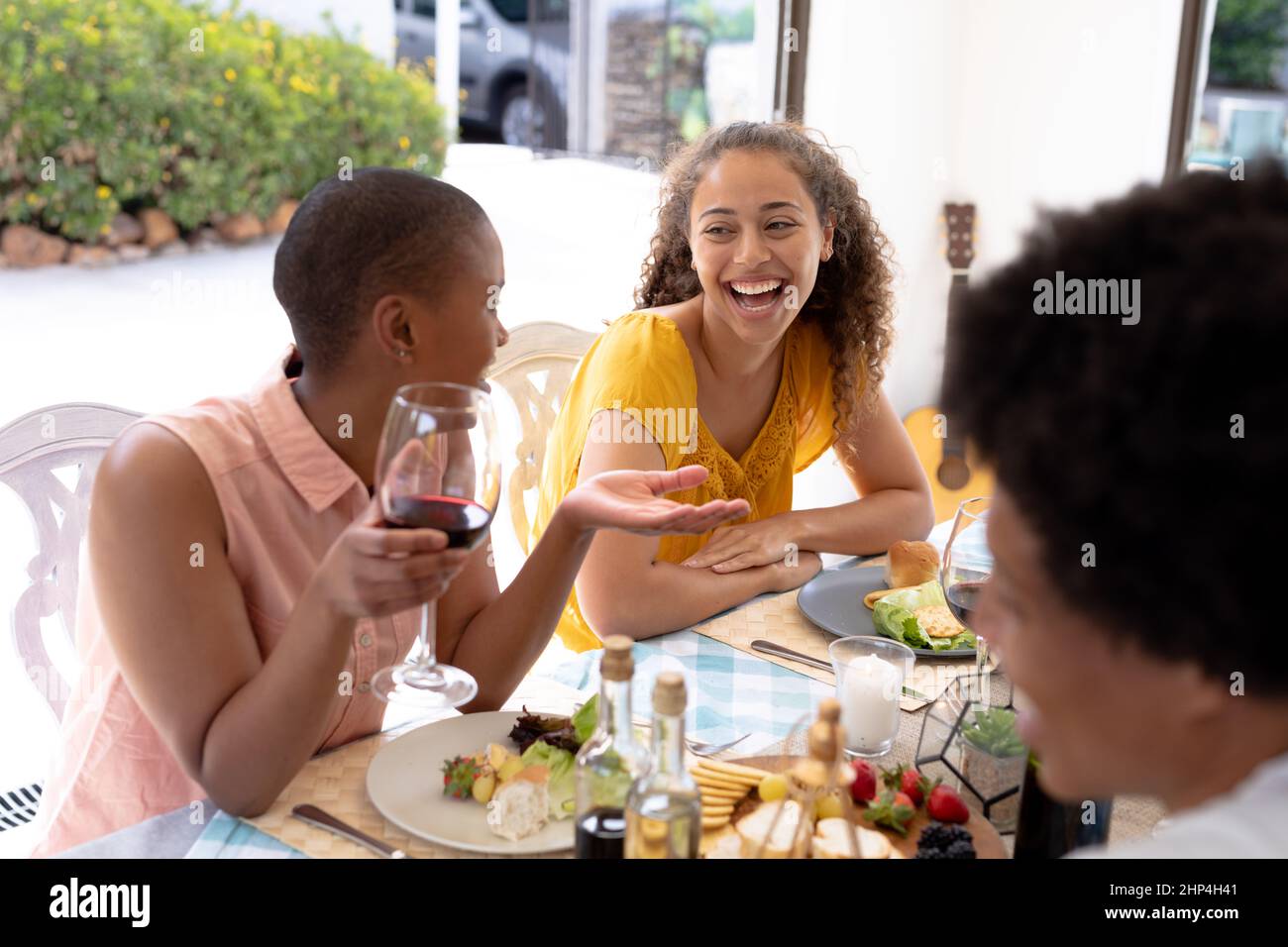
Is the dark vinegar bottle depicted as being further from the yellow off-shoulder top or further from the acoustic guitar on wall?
the acoustic guitar on wall

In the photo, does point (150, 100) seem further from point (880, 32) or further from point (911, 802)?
point (911, 802)

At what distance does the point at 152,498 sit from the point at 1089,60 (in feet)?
12.0

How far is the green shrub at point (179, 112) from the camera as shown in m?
5.88

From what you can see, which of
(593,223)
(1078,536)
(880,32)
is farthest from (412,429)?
(593,223)

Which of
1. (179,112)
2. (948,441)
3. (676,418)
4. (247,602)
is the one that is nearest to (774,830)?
(247,602)

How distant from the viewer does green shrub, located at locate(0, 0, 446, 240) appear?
231 inches

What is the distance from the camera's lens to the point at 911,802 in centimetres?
125

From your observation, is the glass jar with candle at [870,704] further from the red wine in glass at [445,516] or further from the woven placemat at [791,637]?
the red wine in glass at [445,516]

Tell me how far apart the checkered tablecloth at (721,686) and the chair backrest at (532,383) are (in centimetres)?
84

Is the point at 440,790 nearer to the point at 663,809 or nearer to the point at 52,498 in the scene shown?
the point at 663,809

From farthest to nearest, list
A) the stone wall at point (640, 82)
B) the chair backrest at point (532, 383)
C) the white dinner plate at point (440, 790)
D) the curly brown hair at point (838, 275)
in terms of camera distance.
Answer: the stone wall at point (640, 82) → the chair backrest at point (532, 383) → the curly brown hair at point (838, 275) → the white dinner plate at point (440, 790)

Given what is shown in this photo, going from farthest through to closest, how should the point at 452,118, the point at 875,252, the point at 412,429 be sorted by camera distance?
the point at 452,118, the point at 875,252, the point at 412,429

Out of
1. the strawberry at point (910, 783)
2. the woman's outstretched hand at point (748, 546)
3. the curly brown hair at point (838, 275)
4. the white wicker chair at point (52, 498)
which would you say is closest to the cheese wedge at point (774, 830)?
the strawberry at point (910, 783)

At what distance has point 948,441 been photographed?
3.97 metres
